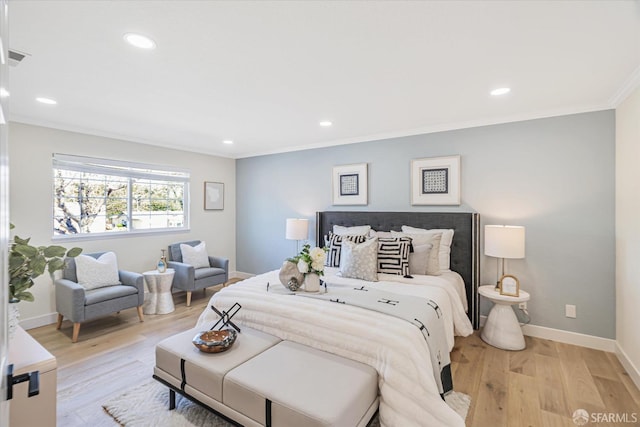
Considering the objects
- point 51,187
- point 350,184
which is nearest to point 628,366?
point 350,184

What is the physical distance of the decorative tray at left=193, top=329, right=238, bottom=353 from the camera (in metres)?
1.96

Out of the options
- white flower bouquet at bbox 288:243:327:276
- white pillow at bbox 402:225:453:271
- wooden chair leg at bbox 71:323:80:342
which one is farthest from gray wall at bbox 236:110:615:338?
wooden chair leg at bbox 71:323:80:342

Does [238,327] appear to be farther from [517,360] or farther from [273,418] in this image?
[517,360]

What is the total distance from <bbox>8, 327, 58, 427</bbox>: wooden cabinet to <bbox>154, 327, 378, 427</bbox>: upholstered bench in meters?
0.61

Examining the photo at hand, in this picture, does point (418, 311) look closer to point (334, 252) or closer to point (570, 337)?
point (334, 252)

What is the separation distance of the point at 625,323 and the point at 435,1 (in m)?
3.13

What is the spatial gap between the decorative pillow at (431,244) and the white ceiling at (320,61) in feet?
4.37

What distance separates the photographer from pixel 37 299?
11.5 feet

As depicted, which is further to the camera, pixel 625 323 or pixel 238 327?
pixel 625 323

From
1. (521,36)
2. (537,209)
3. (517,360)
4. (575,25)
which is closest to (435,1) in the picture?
(521,36)

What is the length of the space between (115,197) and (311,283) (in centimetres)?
338

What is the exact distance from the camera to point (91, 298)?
10.5 feet

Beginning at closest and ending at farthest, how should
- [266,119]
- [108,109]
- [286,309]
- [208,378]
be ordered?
[208,378], [286,309], [108,109], [266,119]

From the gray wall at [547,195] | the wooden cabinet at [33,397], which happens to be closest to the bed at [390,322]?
the gray wall at [547,195]
